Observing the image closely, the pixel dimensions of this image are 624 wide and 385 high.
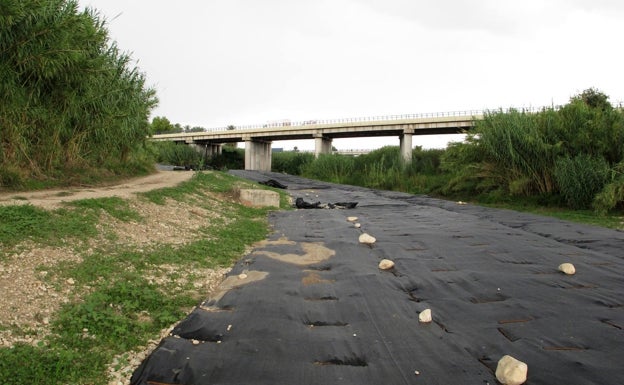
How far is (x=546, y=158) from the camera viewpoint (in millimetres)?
10875

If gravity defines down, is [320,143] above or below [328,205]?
above

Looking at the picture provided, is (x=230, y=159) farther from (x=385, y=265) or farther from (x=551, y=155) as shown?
(x=385, y=265)

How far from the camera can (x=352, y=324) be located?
9.00 feet

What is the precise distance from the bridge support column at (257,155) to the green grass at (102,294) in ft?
106

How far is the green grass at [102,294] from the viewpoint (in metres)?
2.15

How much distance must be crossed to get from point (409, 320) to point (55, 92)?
311 inches

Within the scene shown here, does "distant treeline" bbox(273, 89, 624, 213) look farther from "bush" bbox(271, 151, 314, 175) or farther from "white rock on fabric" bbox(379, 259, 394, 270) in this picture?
"bush" bbox(271, 151, 314, 175)

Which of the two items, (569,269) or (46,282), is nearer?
(46,282)

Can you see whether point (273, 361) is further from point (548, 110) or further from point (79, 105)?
point (548, 110)

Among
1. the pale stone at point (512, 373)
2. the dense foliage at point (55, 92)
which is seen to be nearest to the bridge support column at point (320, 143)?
the dense foliage at point (55, 92)

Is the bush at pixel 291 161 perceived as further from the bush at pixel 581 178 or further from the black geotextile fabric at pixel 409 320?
the black geotextile fabric at pixel 409 320

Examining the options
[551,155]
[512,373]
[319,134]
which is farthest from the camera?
[319,134]

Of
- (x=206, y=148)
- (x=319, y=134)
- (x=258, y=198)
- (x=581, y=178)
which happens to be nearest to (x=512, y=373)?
(x=258, y=198)

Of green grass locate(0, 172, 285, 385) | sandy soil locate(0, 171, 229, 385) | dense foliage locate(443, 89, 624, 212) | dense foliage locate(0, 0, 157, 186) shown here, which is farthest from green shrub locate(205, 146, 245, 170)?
green grass locate(0, 172, 285, 385)
